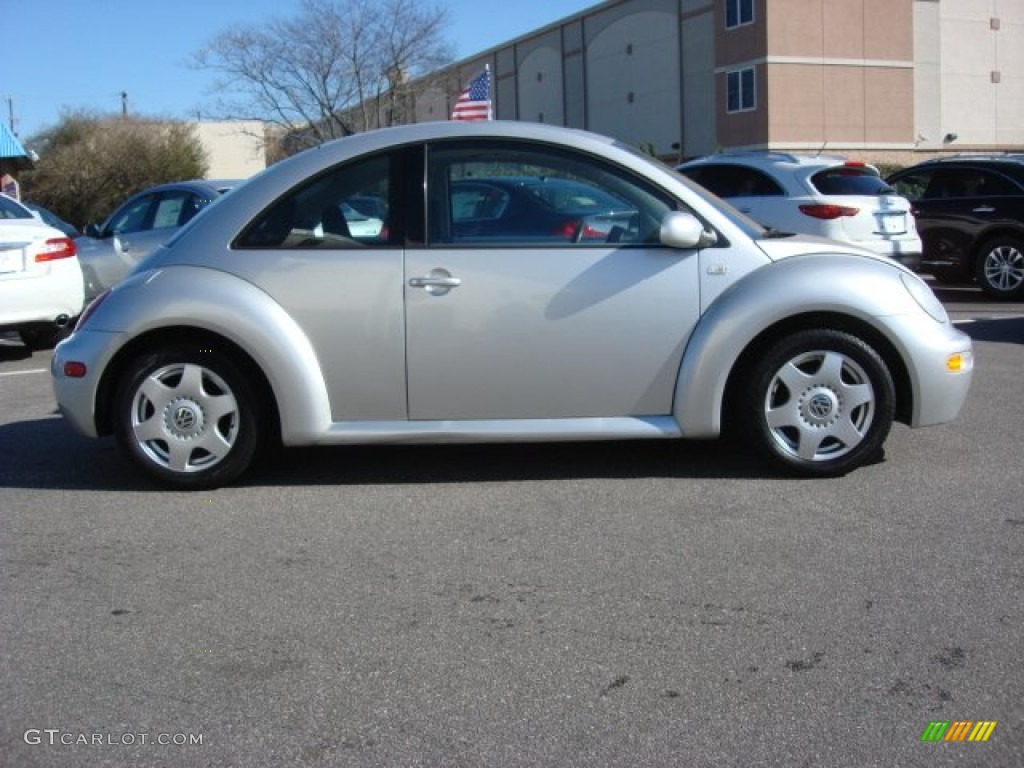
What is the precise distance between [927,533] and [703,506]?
93 centimetres

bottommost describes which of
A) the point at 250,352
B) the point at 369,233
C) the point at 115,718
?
the point at 115,718

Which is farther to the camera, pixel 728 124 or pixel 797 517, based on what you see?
pixel 728 124

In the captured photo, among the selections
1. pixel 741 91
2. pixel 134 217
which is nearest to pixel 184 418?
pixel 134 217

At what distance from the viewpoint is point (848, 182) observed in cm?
1202

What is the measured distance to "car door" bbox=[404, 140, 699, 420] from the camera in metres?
5.18

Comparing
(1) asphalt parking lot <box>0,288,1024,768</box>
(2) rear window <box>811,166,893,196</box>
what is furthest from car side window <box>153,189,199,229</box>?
(2) rear window <box>811,166,893,196</box>

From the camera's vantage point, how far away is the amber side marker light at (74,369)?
532 cm

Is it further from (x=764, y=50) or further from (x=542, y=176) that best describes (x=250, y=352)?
(x=764, y=50)

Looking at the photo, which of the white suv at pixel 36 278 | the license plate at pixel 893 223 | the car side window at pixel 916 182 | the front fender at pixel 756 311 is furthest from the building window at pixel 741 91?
the front fender at pixel 756 311

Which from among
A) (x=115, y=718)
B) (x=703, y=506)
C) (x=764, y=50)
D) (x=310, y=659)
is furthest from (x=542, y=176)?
(x=764, y=50)

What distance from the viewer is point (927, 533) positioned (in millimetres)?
4559

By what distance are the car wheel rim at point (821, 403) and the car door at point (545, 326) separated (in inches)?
19.6

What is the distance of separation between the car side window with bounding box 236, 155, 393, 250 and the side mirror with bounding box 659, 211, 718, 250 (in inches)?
50.2

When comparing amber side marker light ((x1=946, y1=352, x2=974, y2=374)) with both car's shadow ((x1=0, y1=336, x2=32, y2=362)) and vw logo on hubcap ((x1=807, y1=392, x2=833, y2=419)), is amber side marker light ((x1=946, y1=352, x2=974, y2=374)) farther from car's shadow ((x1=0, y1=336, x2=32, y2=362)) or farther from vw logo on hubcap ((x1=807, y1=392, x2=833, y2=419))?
car's shadow ((x1=0, y1=336, x2=32, y2=362))
